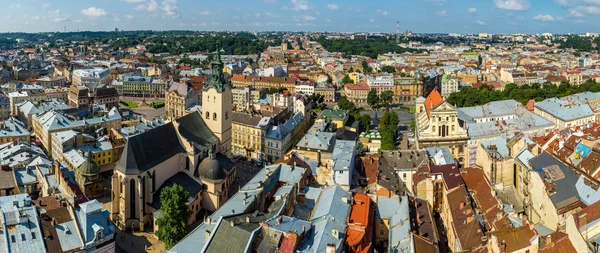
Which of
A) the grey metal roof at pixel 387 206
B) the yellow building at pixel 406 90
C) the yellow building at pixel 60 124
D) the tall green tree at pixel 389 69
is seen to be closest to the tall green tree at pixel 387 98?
the yellow building at pixel 406 90

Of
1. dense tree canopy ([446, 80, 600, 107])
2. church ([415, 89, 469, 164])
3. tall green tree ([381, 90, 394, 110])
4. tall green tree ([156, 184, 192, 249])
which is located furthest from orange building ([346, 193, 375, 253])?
tall green tree ([381, 90, 394, 110])

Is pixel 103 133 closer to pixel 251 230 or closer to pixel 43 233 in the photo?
pixel 43 233

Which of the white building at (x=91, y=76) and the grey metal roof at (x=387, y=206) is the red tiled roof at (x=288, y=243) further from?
the white building at (x=91, y=76)

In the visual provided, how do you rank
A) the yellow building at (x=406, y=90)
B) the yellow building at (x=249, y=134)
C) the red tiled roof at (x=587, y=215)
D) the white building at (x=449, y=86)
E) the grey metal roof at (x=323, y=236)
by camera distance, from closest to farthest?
the grey metal roof at (x=323, y=236)
the red tiled roof at (x=587, y=215)
the yellow building at (x=249, y=134)
the yellow building at (x=406, y=90)
the white building at (x=449, y=86)

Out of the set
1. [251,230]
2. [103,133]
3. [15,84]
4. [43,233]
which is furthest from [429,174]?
[15,84]

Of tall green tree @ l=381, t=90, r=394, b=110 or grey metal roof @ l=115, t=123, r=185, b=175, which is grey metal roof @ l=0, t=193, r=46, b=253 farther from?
tall green tree @ l=381, t=90, r=394, b=110

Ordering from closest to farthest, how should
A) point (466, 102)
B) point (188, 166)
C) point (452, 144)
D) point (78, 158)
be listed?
point (188, 166) < point (78, 158) < point (452, 144) < point (466, 102)
